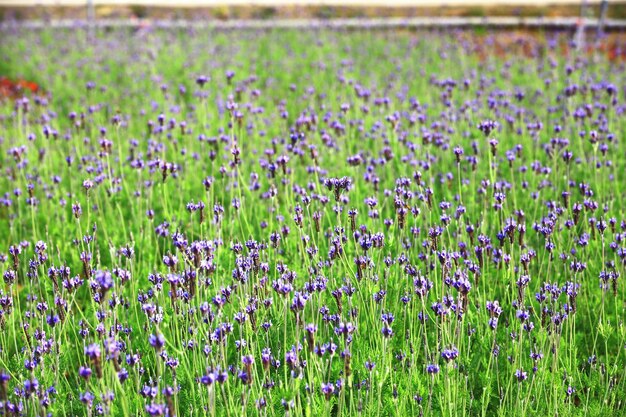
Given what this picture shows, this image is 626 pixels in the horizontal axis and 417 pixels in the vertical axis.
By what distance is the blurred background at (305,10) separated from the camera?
49.8 feet

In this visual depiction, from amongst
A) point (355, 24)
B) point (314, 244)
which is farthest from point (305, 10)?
point (314, 244)

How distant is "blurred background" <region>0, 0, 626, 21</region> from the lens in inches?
598

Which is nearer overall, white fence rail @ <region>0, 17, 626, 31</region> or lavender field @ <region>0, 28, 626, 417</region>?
lavender field @ <region>0, 28, 626, 417</region>

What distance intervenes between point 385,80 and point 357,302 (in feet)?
17.9

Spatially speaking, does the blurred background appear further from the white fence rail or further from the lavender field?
the lavender field

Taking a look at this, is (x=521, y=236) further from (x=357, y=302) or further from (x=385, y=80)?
(x=385, y=80)

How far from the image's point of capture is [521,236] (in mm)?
3113

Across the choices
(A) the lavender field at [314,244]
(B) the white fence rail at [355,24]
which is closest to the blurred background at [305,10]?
(B) the white fence rail at [355,24]

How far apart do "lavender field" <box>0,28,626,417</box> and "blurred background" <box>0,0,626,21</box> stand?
5667 millimetres

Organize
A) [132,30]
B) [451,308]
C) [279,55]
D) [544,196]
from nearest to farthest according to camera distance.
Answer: [451,308], [544,196], [279,55], [132,30]

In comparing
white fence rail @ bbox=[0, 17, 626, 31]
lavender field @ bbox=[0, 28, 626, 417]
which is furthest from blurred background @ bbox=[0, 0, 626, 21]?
lavender field @ bbox=[0, 28, 626, 417]

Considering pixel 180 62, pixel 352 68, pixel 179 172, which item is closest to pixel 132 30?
pixel 180 62

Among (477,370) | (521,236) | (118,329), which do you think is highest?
(521,236)

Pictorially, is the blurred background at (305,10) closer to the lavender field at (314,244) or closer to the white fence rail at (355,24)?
the white fence rail at (355,24)
